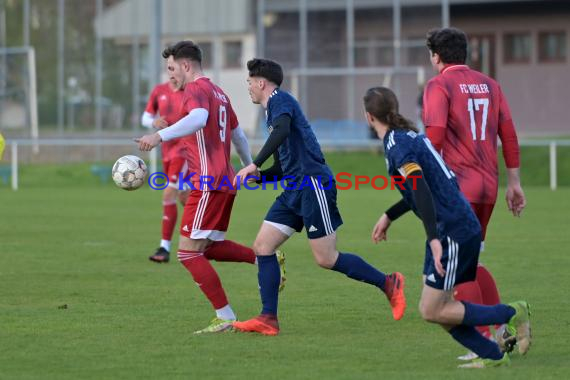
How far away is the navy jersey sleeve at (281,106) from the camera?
756 centimetres

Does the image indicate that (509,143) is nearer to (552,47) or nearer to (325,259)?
(325,259)

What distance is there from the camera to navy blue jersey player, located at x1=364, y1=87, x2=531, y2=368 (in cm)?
612

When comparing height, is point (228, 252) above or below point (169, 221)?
above

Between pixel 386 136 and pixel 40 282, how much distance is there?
16.7 ft

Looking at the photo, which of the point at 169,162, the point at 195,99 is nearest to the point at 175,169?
the point at 169,162

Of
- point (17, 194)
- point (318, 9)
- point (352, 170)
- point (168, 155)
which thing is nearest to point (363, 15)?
point (318, 9)

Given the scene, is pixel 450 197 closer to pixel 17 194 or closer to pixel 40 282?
pixel 40 282

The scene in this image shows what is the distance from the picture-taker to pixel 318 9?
35.7 meters

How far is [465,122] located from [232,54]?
29218mm

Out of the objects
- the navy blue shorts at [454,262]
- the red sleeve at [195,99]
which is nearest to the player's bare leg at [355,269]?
the red sleeve at [195,99]

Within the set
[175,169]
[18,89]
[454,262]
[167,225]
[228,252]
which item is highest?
[18,89]

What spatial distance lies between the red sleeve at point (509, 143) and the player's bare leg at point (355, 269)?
1144mm

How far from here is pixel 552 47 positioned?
37094 millimetres

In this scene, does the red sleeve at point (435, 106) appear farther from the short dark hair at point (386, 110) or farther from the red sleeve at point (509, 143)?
the short dark hair at point (386, 110)
